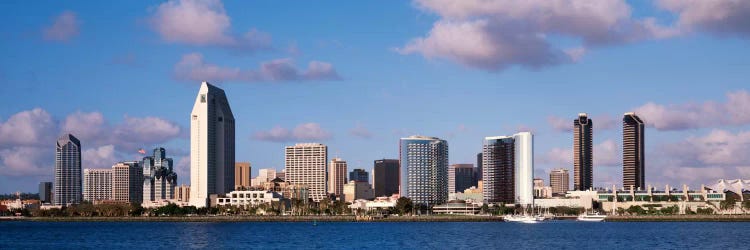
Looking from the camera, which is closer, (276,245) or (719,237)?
(276,245)

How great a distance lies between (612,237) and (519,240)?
15946 millimetres

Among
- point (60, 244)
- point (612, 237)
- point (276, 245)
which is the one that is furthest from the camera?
point (612, 237)

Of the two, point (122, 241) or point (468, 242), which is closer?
point (468, 242)

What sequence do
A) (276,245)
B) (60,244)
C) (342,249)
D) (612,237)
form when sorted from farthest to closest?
(612,237) < (60,244) < (276,245) < (342,249)

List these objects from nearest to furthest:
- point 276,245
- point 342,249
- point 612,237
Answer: point 342,249 → point 276,245 → point 612,237

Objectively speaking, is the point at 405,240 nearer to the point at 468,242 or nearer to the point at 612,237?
the point at 468,242

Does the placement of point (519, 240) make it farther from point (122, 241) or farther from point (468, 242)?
point (122, 241)

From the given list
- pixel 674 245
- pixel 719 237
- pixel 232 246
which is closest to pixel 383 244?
pixel 232 246

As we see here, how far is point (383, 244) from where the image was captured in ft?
385

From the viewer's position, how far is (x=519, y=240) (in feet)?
409

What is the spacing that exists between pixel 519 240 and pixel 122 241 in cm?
4881

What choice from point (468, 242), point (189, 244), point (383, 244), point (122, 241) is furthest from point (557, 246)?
point (122, 241)

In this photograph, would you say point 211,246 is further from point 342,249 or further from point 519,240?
point 519,240

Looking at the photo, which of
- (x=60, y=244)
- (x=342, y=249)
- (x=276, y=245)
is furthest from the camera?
(x=60, y=244)
